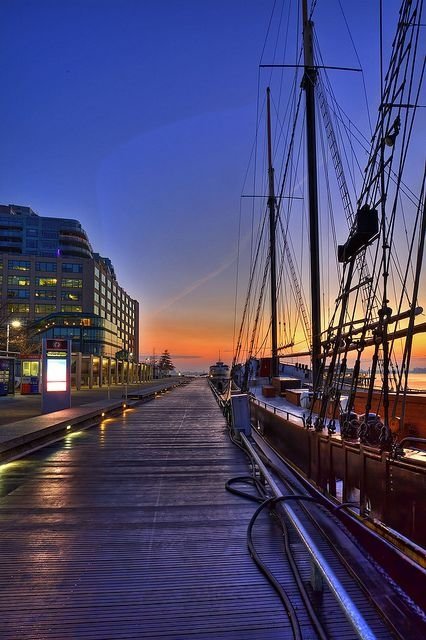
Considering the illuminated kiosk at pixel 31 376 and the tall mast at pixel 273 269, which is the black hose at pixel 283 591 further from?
the illuminated kiosk at pixel 31 376

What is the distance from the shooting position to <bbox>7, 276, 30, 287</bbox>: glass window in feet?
355

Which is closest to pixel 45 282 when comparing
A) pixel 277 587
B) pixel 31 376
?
pixel 31 376

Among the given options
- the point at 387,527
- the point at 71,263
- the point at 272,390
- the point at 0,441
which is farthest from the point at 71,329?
the point at 387,527

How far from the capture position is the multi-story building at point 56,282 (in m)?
100

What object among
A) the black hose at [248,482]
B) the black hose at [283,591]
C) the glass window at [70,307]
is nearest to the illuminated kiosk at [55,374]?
the black hose at [248,482]

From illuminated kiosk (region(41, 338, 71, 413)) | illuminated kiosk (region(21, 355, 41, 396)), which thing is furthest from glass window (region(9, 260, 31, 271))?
illuminated kiosk (region(41, 338, 71, 413))

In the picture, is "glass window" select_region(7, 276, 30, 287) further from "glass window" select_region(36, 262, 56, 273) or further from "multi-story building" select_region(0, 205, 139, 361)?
"glass window" select_region(36, 262, 56, 273)

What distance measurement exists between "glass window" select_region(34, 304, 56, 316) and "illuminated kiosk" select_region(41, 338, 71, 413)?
312 ft

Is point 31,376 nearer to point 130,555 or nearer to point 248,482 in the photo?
point 248,482

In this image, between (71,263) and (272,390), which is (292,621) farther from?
(71,263)

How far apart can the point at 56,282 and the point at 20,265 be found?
27.8ft

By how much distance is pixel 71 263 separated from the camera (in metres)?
111

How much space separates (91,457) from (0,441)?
1851 mm

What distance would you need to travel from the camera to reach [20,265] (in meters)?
109
